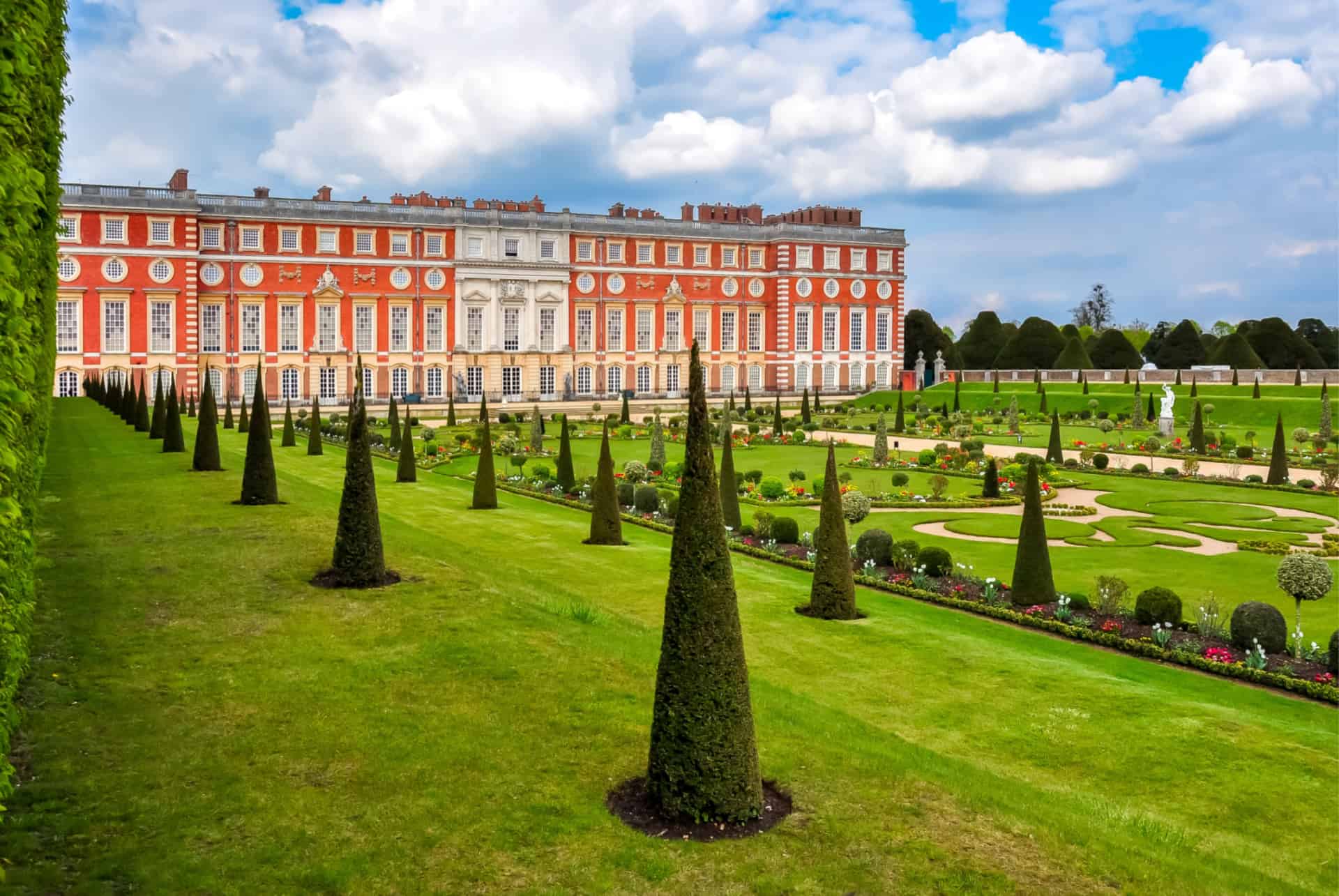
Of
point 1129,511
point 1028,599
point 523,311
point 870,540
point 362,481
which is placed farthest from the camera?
point 523,311

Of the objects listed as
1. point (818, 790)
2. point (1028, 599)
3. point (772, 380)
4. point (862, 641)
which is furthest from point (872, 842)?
point (772, 380)

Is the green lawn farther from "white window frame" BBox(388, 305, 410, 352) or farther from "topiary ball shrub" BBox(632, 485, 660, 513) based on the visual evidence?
"white window frame" BBox(388, 305, 410, 352)

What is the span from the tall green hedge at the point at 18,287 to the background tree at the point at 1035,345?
62.9 meters

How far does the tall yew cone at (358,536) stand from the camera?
10742 mm

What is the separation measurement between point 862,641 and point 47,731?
309 inches

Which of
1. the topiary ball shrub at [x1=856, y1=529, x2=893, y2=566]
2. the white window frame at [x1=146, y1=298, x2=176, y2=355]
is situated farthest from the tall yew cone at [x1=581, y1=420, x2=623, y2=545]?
the white window frame at [x1=146, y1=298, x2=176, y2=355]

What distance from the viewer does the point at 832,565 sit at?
41.9ft

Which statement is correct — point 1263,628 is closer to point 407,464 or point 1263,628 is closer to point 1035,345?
point 407,464

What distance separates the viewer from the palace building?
2023 inches

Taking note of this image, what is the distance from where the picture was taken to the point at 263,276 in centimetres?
5459

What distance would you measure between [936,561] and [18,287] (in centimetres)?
1245

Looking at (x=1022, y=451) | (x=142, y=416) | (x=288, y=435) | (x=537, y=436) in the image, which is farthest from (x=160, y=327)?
(x=1022, y=451)

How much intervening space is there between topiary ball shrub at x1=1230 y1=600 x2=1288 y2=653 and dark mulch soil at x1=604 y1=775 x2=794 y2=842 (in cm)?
755

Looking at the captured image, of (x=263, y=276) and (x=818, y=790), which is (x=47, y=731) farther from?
(x=263, y=276)
